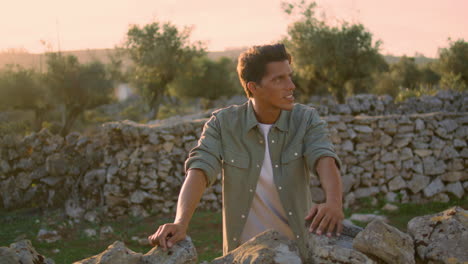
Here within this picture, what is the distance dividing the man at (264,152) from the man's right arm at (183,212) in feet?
0.23

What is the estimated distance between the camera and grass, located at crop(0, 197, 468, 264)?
807 cm

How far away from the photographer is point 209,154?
2.74 m

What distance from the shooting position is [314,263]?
203 centimetres

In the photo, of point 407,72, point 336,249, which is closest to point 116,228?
point 336,249

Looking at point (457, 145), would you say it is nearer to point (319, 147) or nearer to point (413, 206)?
point (413, 206)

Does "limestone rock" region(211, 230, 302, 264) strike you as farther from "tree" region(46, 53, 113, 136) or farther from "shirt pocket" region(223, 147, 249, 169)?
"tree" region(46, 53, 113, 136)

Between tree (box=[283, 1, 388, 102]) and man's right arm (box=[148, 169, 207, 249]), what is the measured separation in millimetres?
→ 21660

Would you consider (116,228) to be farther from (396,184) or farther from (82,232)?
(396,184)

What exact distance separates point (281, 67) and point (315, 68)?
72.2ft

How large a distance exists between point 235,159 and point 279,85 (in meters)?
0.51

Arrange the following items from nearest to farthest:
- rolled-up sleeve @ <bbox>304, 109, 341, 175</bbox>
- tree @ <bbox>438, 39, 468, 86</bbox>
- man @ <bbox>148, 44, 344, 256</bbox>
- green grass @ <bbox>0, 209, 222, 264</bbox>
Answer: rolled-up sleeve @ <bbox>304, 109, 341, 175</bbox>
man @ <bbox>148, 44, 344, 256</bbox>
green grass @ <bbox>0, 209, 222, 264</bbox>
tree @ <bbox>438, 39, 468, 86</bbox>

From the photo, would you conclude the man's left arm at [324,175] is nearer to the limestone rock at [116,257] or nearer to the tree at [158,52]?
the limestone rock at [116,257]

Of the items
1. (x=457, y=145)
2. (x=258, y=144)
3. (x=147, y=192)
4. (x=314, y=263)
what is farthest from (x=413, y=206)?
(x=314, y=263)

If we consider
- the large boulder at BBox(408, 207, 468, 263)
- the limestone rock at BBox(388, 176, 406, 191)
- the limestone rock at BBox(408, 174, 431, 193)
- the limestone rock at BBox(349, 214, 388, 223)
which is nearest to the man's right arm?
the large boulder at BBox(408, 207, 468, 263)
